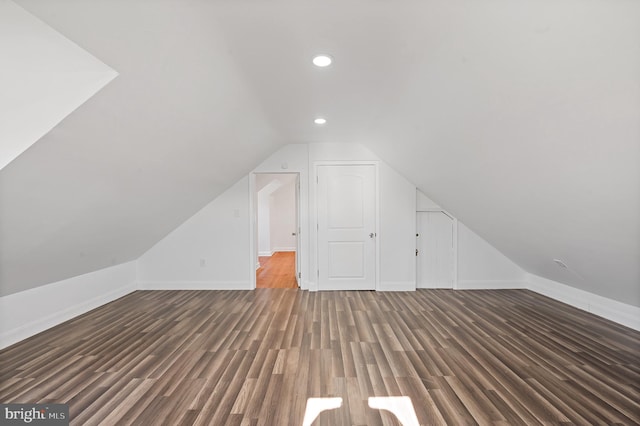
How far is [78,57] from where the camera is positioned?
5.45ft

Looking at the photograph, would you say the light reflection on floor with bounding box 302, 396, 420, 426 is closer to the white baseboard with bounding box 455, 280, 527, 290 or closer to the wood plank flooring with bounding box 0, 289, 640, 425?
the wood plank flooring with bounding box 0, 289, 640, 425

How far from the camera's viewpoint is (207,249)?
5.25 metres

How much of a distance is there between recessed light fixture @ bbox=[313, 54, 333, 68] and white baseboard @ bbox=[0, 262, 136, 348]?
3852 millimetres

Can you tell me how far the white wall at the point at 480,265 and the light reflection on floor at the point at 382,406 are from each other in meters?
3.53

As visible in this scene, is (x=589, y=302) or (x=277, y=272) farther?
(x=277, y=272)

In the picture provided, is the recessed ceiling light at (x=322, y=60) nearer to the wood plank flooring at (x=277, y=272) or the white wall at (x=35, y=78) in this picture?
the white wall at (x=35, y=78)

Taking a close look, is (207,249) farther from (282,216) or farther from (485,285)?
(282,216)

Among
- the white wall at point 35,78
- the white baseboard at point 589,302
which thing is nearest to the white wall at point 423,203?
the white baseboard at point 589,302

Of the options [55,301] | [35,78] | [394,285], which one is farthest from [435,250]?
[55,301]

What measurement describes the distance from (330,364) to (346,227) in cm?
278

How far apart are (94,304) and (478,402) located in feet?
15.9

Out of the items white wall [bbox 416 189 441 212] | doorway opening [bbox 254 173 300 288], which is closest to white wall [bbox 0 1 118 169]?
white wall [bbox 416 189 441 212]

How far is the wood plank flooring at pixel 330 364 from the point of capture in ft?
6.82

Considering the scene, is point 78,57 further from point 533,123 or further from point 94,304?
point 94,304
